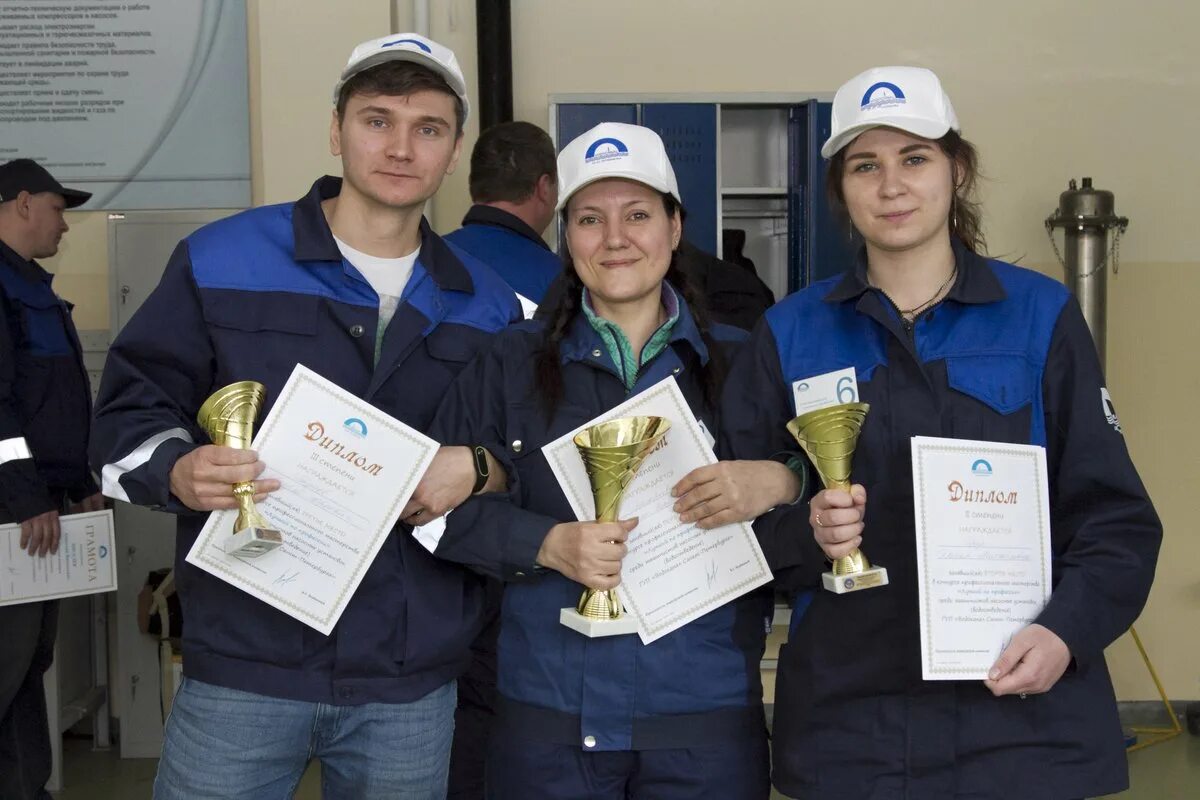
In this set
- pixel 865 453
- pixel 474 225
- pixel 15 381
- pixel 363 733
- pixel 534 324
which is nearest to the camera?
pixel 865 453

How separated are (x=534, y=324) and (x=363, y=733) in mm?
756

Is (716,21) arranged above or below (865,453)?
above

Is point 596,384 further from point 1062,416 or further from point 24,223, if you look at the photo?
point 24,223

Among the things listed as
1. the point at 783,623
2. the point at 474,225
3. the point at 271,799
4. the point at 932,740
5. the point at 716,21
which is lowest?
the point at 783,623

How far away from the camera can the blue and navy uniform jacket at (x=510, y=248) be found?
3318mm

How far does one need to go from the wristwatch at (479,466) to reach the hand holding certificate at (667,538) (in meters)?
0.11

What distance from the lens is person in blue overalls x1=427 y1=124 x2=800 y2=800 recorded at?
187cm

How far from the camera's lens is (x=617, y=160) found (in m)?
2.01

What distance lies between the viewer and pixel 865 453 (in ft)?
6.01

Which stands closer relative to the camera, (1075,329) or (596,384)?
(1075,329)

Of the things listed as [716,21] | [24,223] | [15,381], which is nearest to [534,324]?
[15,381]

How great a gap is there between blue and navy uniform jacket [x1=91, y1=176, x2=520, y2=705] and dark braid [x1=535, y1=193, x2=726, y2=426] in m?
0.18

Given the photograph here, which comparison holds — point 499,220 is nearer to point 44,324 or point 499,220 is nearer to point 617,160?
point 617,160
